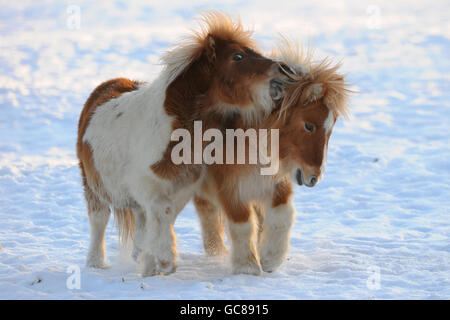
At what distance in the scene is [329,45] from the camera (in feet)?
51.7

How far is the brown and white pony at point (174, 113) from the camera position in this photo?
15.1 ft

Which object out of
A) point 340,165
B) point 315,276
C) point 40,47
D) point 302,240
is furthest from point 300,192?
point 40,47

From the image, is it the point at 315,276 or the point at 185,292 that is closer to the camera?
the point at 185,292

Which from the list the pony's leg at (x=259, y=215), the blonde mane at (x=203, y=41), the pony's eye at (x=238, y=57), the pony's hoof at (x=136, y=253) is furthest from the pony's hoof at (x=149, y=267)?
the pony's eye at (x=238, y=57)

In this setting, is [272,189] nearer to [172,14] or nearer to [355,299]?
[355,299]

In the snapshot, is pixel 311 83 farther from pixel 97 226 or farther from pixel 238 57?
pixel 97 226

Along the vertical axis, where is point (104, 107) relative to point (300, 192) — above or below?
above

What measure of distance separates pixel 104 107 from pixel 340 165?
189 inches

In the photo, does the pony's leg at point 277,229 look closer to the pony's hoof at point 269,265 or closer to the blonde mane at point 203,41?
the pony's hoof at point 269,265

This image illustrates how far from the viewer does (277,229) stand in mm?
4930

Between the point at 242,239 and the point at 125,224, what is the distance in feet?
4.34

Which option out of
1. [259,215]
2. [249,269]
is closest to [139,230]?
[259,215]
